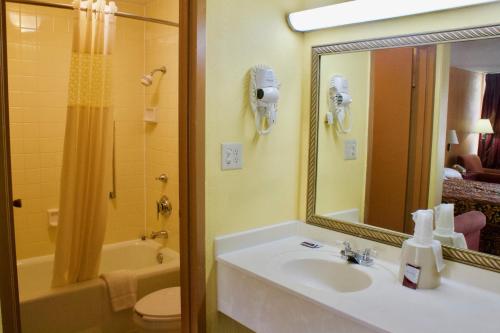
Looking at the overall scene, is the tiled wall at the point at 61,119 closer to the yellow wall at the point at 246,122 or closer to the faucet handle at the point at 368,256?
the yellow wall at the point at 246,122

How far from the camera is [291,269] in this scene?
165 centimetres

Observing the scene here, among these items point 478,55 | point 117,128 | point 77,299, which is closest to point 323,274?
point 478,55

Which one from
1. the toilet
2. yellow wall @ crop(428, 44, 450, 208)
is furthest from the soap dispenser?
the toilet

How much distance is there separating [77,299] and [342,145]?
170 centimetres

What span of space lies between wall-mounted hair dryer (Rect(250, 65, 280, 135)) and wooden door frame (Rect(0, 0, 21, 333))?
0.92 m

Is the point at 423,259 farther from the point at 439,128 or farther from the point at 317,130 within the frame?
the point at 317,130

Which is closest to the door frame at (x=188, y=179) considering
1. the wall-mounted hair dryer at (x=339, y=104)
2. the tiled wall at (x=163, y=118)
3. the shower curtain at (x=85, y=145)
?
the wall-mounted hair dryer at (x=339, y=104)

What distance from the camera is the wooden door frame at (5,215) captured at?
1.46 m

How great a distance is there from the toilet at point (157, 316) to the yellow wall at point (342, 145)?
99cm

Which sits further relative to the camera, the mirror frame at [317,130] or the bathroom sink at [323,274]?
the bathroom sink at [323,274]

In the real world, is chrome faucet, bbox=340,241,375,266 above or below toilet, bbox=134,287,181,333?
above

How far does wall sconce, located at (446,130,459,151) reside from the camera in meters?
1.44

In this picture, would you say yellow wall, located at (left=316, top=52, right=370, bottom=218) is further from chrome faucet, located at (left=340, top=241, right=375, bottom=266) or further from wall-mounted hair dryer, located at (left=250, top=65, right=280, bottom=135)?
wall-mounted hair dryer, located at (left=250, top=65, right=280, bottom=135)

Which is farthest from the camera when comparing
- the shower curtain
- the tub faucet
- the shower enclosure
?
the tub faucet
